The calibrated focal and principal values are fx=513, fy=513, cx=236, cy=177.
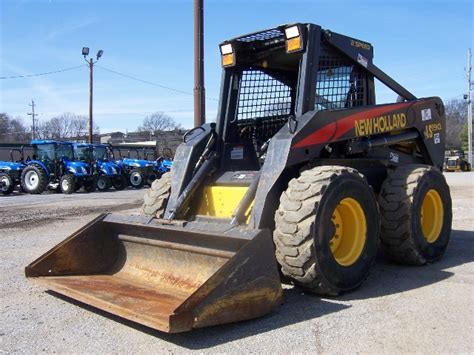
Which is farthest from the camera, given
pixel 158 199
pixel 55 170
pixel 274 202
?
pixel 55 170

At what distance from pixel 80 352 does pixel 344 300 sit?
230 centimetres

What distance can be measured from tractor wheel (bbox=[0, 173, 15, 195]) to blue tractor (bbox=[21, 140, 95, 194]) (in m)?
0.48

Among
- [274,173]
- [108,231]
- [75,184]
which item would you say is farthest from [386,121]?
[75,184]

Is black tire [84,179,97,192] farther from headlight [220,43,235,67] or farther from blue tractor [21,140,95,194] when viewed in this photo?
headlight [220,43,235,67]

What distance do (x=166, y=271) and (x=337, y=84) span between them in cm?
298

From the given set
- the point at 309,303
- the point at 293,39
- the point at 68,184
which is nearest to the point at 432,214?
the point at 309,303

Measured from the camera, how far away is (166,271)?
4984 millimetres

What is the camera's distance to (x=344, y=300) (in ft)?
15.1

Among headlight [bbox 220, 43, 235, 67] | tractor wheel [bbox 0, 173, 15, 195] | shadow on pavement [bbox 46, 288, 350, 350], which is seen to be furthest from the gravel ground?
tractor wheel [bbox 0, 173, 15, 195]

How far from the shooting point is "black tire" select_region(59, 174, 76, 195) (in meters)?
21.7

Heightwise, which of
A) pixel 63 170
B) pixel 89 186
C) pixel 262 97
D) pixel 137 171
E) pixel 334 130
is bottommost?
pixel 89 186

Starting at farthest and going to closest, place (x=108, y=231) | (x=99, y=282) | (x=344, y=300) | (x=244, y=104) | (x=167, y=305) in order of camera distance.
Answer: (x=244, y=104)
(x=108, y=231)
(x=99, y=282)
(x=344, y=300)
(x=167, y=305)

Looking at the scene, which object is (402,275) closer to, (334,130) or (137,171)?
(334,130)

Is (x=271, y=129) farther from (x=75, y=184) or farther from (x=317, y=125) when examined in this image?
(x=75, y=184)
